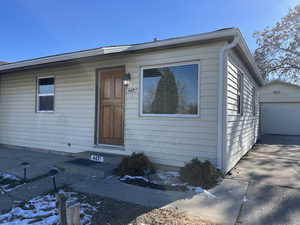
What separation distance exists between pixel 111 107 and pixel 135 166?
1.96 meters

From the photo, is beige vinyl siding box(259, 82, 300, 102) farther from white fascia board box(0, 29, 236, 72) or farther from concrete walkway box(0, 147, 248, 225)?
concrete walkway box(0, 147, 248, 225)

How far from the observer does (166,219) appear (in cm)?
241

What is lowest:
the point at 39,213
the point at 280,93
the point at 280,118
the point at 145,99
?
the point at 39,213

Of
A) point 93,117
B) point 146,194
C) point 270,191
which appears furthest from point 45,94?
point 270,191

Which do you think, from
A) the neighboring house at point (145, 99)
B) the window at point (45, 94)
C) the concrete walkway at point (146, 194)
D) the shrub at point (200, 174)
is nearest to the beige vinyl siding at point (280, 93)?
the neighboring house at point (145, 99)

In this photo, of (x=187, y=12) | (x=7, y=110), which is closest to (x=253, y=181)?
(x=187, y=12)

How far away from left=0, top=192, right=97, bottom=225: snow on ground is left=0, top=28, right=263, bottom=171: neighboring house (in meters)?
2.11

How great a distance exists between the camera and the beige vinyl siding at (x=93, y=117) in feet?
13.3

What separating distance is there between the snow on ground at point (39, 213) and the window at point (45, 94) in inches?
155

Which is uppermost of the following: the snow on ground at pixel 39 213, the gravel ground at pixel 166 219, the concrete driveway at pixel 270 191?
the concrete driveway at pixel 270 191

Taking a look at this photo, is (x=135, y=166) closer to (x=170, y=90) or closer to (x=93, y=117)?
(x=170, y=90)

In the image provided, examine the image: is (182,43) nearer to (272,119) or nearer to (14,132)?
(14,132)

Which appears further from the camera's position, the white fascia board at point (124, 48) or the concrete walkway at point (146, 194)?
the white fascia board at point (124, 48)

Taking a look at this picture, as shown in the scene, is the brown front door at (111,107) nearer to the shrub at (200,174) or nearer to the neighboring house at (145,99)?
the neighboring house at (145,99)
